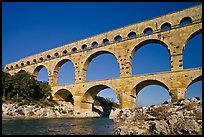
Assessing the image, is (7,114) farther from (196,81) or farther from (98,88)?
(196,81)

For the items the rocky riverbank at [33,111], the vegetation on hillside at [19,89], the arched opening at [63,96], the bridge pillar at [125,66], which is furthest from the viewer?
the arched opening at [63,96]

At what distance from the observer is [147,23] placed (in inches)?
1435

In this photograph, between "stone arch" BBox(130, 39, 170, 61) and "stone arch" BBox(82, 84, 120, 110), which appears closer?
"stone arch" BBox(130, 39, 170, 61)

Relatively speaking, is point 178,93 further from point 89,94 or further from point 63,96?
point 63,96

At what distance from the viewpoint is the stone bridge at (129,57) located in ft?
105

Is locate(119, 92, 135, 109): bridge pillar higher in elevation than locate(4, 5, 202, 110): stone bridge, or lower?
lower

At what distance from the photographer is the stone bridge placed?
31953 mm

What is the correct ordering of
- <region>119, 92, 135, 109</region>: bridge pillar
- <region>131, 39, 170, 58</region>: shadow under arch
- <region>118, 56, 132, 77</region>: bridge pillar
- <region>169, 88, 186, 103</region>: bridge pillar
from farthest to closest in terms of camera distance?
<region>118, 56, 132, 77</region>: bridge pillar < <region>131, 39, 170, 58</region>: shadow under arch < <region>119, 92, 135, 109</region>: bridge pillar < <region>169, 88, 186, 103</region>: bridge pillar

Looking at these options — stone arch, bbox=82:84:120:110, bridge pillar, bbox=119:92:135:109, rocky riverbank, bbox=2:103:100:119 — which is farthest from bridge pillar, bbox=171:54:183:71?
rocky riverbank, bbox=2:103:100:119

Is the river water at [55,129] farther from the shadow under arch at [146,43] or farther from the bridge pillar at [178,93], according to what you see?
the shadow under arch at [146,43]

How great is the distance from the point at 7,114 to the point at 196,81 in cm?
2456

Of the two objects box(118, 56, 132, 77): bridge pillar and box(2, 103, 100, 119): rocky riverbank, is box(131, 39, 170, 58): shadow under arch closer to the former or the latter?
box(118, 56, 132, 77): bridge pillar

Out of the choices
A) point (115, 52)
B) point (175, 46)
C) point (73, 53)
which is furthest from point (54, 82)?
point (175, 46)

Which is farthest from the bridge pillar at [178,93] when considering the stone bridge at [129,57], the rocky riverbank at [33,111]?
the rocky riverbank at [33,111]
